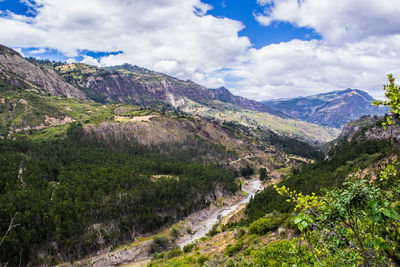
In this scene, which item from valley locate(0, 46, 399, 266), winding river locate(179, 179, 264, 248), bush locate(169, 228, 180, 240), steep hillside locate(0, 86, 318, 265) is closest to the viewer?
valley locate(0, 46, 399, 266)

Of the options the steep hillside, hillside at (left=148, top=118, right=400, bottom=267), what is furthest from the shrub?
hillside at (left=148, top=118, right=400, bottom=267)

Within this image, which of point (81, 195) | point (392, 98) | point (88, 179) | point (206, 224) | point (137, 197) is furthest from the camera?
point (206, 224)

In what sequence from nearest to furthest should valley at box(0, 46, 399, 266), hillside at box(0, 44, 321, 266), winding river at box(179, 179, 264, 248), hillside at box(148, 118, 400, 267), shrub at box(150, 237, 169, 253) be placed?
hillside at box(148, 118, 400, 267), valley at box(0, 46, 399, 266), hillside at box(0, 44, 321, 266), shrub at box(150, 237, 169, 253), winding river at box(179, 179, 264, 248)

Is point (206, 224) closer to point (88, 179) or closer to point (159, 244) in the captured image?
point (159, 244)

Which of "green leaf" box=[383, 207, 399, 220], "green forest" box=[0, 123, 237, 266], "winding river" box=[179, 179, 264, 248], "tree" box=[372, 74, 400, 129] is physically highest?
"tree" box=[372, 74, 400, 129]

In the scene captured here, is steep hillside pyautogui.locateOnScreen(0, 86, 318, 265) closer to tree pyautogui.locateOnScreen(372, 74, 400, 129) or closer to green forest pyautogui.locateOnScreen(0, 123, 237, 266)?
green forest pyautogui.locateOnScreen(0, 123, 237, 266)

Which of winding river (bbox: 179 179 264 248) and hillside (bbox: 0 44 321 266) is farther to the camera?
winding river (bbox: 179 179 264 248)

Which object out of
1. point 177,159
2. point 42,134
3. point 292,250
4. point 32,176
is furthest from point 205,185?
point 292,250

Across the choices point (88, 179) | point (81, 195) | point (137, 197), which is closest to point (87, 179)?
point (88, 179)

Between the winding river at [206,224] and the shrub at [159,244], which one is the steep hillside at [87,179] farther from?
the shrub at [159,244]

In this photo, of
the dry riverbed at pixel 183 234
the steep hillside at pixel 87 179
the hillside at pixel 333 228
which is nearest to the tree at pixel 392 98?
the hillside at pixel 333 228

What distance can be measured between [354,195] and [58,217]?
79977 mm

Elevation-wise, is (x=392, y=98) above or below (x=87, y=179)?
above

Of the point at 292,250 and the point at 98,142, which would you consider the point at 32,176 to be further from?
the point at 292,250
